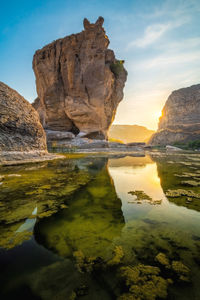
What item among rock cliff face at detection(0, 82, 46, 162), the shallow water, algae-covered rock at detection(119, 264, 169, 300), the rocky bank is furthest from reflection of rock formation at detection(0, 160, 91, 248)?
rock cliff face at detection(0, 82, 46, 162)

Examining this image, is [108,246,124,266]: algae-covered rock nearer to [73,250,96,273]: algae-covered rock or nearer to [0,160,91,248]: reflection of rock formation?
[73,250,96,273]: algae-covered rock

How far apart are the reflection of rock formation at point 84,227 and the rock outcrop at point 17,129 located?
6566 mm

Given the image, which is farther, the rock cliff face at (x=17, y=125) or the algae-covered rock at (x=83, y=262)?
the rock cliff face at (x=17, y=125)

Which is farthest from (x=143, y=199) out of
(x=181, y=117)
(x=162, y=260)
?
(x=181, y=117)

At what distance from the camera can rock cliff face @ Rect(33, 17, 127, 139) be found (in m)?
27.2

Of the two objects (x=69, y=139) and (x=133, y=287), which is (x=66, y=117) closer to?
(x=69, y=139)

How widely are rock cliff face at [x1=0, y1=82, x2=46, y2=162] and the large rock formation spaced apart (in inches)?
2351

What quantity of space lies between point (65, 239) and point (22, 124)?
8.95m

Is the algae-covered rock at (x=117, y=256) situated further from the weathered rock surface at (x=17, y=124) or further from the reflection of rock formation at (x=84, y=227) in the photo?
the weathered rock surface at (x=17, y=124)

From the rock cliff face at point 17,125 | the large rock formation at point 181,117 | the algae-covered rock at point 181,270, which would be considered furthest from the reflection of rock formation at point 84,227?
the large rock formation at point 181,117

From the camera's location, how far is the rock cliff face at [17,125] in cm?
788

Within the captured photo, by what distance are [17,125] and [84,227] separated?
8575mm

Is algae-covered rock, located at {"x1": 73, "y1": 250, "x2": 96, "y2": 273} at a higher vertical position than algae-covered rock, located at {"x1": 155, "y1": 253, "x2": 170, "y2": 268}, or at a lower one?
higher

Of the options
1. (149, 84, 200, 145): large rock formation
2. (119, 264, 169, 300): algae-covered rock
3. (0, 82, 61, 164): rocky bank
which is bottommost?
(119, 264, 169, 300): algae-covered rock
